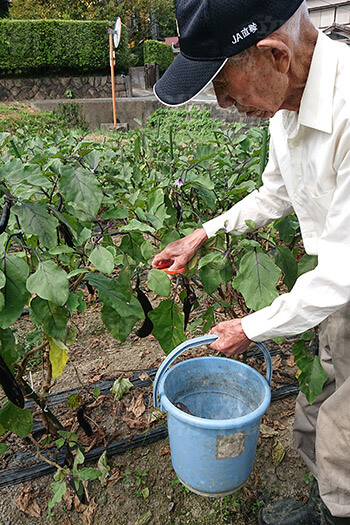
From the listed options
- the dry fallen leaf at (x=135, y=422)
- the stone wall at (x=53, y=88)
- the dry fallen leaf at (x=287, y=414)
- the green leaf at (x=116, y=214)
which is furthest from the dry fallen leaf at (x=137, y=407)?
the stone wall at (x=53, y=88)

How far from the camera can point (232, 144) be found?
247 centimetres

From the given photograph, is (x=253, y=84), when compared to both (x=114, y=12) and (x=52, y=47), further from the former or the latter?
(x=114, y=12)

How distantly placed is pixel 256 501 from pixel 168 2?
26866 mm

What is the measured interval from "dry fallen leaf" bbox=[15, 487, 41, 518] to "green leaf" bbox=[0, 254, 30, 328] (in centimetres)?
105

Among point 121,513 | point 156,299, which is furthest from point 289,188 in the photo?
point 156,299

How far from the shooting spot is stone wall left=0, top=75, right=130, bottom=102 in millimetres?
13812

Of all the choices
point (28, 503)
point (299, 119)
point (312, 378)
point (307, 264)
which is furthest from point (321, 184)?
point (28, 503)

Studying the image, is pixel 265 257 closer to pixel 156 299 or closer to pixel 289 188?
pixel 289 188

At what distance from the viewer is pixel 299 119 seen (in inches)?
47.6

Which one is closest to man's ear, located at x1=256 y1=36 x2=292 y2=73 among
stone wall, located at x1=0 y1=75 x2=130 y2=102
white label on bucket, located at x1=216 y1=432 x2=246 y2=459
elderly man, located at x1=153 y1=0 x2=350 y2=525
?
elderly man, located at x1=153 y1=0 x2=350 y2=525

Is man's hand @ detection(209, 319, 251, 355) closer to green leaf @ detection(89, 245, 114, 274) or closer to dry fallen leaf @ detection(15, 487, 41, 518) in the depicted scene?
green leaf @ detection(89, 245, 114, 274)

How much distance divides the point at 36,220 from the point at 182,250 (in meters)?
0.61

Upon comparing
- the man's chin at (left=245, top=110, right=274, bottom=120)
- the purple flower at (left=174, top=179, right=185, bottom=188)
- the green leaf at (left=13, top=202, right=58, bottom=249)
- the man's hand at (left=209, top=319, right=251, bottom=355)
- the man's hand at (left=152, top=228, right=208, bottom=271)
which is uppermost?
the man's chin at (left=245, top=110, right=274, bottom=120)

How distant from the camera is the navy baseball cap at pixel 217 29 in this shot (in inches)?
40.1
